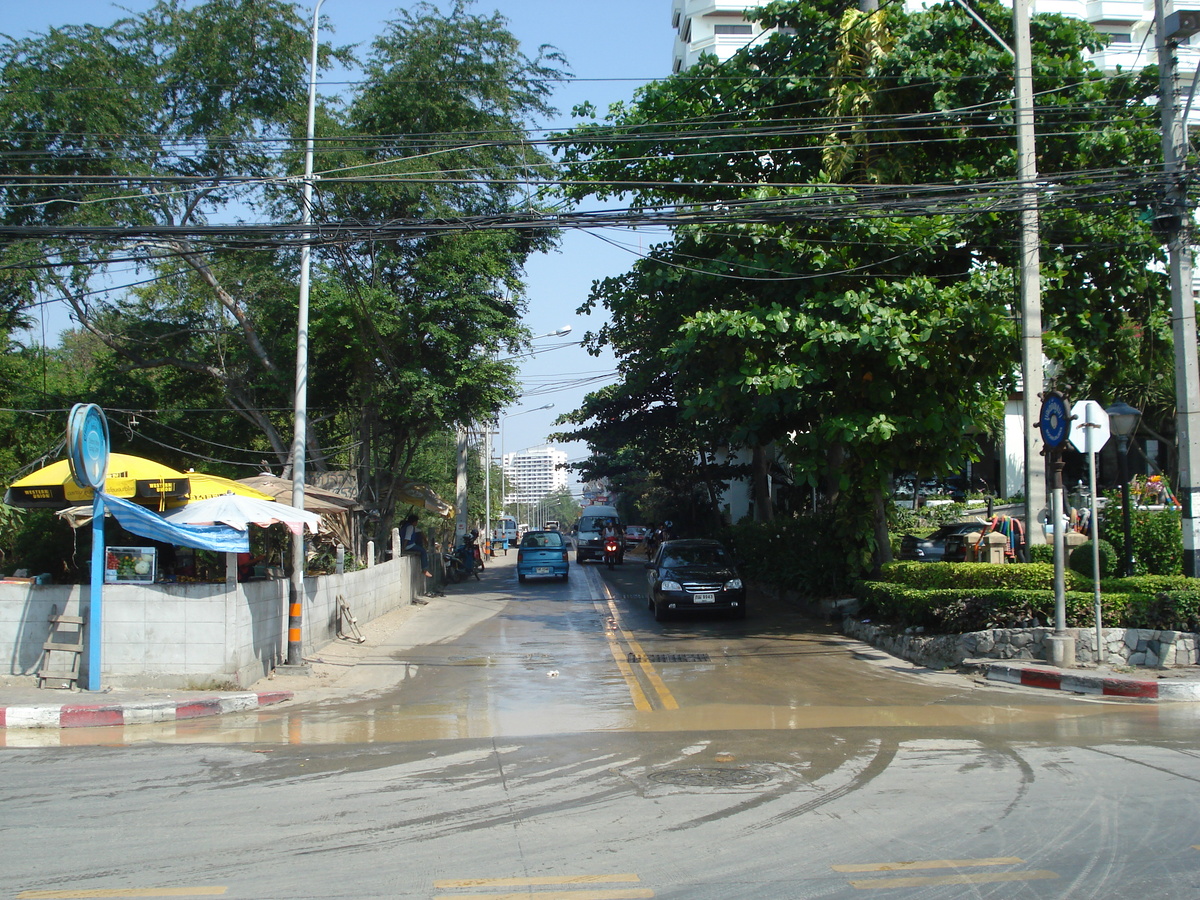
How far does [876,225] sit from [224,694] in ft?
36.8

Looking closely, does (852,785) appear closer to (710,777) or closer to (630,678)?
(710,777)

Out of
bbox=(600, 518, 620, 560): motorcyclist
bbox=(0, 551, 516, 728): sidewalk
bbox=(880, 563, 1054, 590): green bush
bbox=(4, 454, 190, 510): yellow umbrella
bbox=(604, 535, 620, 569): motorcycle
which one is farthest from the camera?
bbox=(600, 518, 620, 560): motorcyclist

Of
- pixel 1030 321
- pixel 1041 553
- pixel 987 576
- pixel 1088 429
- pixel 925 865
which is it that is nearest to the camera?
pixel 925 865

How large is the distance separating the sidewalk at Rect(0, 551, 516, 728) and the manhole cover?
5714 millimetres

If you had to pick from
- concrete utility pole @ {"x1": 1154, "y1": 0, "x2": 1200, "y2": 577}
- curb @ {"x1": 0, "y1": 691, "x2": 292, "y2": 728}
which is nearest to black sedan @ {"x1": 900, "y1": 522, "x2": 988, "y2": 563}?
concrete utility pole @ {"x1": 1154, "y1": 0, "x2": 1200, "y2": 577}

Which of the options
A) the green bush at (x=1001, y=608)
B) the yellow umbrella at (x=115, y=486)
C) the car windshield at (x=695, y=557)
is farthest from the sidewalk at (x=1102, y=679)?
the yellow umbrella at (x=115, y=486)

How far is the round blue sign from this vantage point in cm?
1200

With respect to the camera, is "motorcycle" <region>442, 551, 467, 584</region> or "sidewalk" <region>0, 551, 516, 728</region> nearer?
"sidewalk" <region>0, 551, 516, 728</region>

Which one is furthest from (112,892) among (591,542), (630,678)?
(591,542)

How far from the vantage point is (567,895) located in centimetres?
493

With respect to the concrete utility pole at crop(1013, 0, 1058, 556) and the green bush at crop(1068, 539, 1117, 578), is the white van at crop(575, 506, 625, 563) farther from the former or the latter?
the green bush at crop(1068, 539, 1117, 578)

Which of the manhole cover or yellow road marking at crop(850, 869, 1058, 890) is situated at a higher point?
yellow road marking at crop(850, 869, 1058, 890)

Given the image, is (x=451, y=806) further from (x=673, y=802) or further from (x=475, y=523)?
(x=475, y=523)

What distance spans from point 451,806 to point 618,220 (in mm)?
8614
